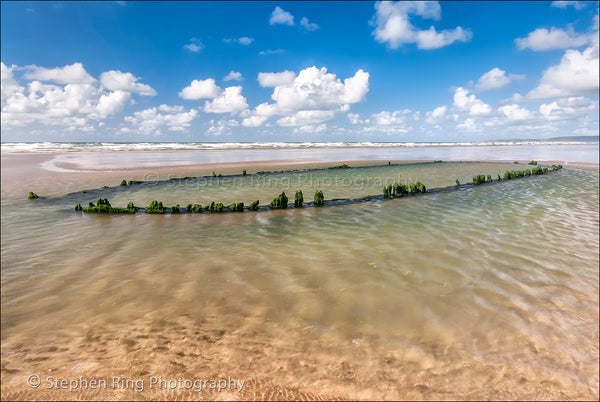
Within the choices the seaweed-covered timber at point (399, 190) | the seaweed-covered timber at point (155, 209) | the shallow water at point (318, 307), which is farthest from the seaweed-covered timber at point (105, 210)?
the seaweed-covered timber at point (399, 190)

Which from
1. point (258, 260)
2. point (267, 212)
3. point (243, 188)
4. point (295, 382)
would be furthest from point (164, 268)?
point (243, 188)

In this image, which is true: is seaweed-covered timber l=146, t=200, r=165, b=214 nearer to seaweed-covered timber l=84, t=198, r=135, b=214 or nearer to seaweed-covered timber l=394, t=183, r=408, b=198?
seaweed-covered timber l=84, t=198, r=135, b=214

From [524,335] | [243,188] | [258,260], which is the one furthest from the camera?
[243,188]

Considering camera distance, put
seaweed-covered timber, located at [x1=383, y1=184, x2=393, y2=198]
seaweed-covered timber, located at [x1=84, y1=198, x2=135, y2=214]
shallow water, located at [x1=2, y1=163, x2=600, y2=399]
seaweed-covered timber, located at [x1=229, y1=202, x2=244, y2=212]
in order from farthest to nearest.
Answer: seaweed-covered timber, located at [x1=383, y1=184, x2=393, y2=198] → seaweed-covered timber, located at [x1=229, y1=202, x2=244, y2=212] → seaweed-covered timber, located at [x1=84, y1=198, x2=135, y2=214] → shallow water, located at [x1=2, y1=163, x2=600, y2=399]

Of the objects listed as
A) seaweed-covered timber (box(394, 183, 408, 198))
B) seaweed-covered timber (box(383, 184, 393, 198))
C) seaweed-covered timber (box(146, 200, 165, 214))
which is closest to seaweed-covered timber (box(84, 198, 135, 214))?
seaweed-covered timber (box(146, 200, 165, 214))

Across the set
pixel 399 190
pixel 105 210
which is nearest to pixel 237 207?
pixel 105 210

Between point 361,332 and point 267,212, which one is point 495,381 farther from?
point 267,212

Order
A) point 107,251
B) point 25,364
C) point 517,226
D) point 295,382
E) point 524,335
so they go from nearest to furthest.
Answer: point 295,382 < point 25,364 < point 524,335 < point 107,251 < point 517,226

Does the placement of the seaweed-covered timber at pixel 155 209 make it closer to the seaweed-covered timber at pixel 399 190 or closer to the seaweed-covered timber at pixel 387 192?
the seaweed-covered timber at pixel 387 192
